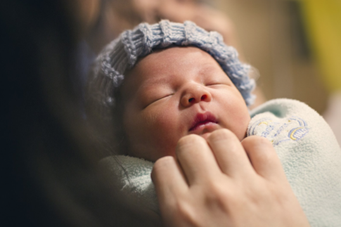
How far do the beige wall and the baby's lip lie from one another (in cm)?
204

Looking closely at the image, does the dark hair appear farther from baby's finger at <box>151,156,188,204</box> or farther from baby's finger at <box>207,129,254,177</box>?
baby's finger at <box>207,129,254,177</box>

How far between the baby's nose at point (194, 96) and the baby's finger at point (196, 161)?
198 mm

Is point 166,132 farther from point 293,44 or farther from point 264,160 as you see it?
point 293,44

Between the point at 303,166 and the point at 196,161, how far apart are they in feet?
0.91

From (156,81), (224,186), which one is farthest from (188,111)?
(224,186)

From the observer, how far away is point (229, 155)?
420 mm

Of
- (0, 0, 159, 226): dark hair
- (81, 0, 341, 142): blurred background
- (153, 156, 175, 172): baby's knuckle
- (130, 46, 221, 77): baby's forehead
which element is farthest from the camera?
(81, 0, 341, 142): blurred background

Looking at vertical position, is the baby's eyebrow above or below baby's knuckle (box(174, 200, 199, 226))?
above

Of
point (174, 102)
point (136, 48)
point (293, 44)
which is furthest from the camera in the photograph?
point (293, 44)

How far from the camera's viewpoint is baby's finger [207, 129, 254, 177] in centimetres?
41

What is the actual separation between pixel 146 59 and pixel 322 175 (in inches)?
20.6

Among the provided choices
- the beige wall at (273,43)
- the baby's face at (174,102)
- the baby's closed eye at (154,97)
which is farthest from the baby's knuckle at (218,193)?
the beige wall at (273,43)

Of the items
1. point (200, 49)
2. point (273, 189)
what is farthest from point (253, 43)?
point (273, 189)

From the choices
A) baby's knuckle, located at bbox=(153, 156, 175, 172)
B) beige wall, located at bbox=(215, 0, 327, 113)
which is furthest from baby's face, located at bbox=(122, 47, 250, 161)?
beige wall, located at bbox=(215, 0, 327, 113)
